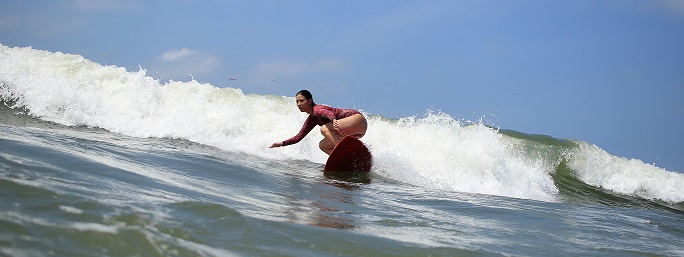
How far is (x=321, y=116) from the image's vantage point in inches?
341

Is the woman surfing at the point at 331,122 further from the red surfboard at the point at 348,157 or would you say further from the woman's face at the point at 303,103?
the red surfboard at the point at 348,157

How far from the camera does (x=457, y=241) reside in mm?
4102

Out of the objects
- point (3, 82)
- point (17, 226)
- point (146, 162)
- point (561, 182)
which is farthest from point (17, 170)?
point (561, 182)

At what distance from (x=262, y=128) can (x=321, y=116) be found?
466 cm

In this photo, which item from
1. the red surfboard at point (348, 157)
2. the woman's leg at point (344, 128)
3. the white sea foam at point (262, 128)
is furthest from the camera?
the white sea foam at point (262, 128)

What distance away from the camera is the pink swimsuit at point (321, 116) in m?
8.64

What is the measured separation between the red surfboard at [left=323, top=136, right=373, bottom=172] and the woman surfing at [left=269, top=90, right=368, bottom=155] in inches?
7.4

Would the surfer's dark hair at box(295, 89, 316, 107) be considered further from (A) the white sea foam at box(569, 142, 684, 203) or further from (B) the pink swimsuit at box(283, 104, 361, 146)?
(A) the white sea foam at box(569, 142, 684, 203)

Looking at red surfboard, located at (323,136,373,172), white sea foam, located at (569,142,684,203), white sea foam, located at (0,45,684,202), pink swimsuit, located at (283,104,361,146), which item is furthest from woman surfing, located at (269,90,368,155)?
white sea foam, located at (569,142,684,203)

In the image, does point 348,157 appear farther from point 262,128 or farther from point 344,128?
point 262,128

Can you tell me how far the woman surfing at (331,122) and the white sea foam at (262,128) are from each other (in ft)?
3.14

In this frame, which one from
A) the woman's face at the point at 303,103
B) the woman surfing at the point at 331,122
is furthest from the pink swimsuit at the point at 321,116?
the woman's face at the point at 303,103

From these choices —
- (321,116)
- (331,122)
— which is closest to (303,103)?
(321,116)

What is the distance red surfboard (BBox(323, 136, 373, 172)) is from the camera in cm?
859
